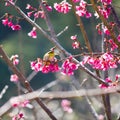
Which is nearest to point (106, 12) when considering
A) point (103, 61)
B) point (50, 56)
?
point (103, 61)

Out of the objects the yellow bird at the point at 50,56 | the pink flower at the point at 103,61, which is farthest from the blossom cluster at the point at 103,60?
the yellow bird at the point at 50,56

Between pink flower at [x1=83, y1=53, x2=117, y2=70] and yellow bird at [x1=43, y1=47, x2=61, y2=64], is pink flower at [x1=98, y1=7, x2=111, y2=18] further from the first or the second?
yellow bird at [x1=43, y1=47, x2=61, y2=64]

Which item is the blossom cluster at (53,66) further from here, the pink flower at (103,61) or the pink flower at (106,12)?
the pink flower at (106,12)

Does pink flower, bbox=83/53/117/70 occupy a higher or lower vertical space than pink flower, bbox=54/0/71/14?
lower

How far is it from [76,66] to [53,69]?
14cm

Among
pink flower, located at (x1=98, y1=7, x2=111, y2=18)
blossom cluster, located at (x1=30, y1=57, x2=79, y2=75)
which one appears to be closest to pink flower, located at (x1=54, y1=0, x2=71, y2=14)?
pink flower, located at (x1=98, y1=7, x2=111, y2=18)

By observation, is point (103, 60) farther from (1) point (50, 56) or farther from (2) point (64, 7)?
(2) point (64, 7)

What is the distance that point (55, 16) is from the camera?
65.3 ft

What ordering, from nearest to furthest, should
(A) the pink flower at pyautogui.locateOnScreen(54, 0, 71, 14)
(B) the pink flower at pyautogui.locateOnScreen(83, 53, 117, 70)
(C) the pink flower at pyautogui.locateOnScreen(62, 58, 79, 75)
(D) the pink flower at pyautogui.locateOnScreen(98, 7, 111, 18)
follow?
1. (B) the pink flower at pyautogui.locateOnScreen(83, 53, 117, 70)
2. (C) the pink flower at pyautogui.locateOnScreen(62, 58, 79, 75)
3. (D) the pink flower at pyautogui.locateOnScreen(98, 7, 111, 18)
4. (A) the pink flower at pyautogui.locateOnScreen(54, 0, 71, 14)

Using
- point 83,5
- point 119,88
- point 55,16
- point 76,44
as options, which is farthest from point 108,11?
point 55,16

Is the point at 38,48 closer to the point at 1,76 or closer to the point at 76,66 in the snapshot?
the point at 1,76

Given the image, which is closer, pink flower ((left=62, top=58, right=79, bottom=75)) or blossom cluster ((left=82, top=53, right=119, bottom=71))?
blossom cluster ((left=82, top=53, right=119, bottom=71))

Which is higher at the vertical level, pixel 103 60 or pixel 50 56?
pixel 50 56

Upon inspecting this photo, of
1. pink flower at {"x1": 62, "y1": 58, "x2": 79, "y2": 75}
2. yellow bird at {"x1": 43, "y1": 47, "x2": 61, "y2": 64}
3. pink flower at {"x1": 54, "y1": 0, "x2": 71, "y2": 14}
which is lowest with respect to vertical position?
pink flower at {"x1": 62, "y1": 58, "x2": 79, "y2": 75}
